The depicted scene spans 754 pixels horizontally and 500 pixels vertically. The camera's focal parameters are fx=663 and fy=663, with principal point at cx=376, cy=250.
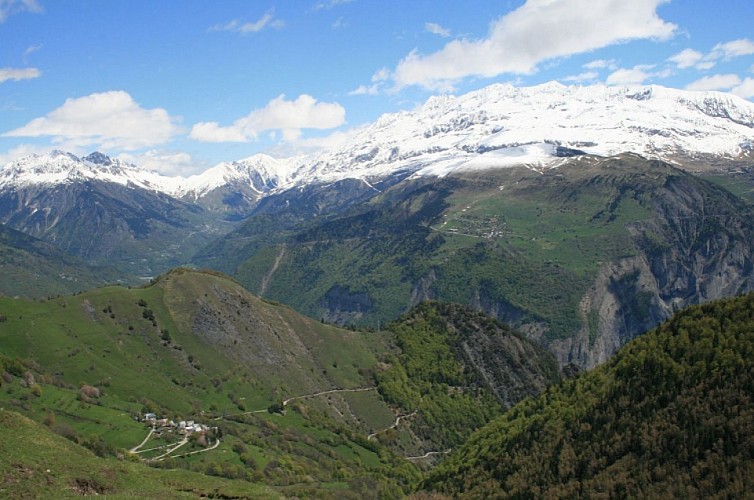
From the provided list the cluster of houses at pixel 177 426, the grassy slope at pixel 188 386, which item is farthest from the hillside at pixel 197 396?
the cluster of houses at pixel 177 426

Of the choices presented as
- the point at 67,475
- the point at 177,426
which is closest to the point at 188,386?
the point at 177,426

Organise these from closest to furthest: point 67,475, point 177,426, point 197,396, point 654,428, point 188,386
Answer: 1. point 67,475
2. point 654,428
3. point 177,426
4. point 197,396
5. point 188,386

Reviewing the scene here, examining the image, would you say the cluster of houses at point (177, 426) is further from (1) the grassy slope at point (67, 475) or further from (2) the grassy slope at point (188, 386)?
(1) the grassy slope at point (67, 475)

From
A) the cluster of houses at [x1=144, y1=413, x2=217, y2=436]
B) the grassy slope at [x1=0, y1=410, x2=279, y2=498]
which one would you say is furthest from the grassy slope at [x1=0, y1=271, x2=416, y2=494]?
the grassy slope at [x1=0, y1=410, x2=279, y2=498]

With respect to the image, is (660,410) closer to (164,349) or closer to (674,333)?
(674,333)

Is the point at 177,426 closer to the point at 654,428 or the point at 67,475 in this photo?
the point at 67,475

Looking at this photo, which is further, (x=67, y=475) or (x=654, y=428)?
(x=654, y=428)

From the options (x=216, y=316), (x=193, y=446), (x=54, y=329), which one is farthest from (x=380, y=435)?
(x=54, y=329)
